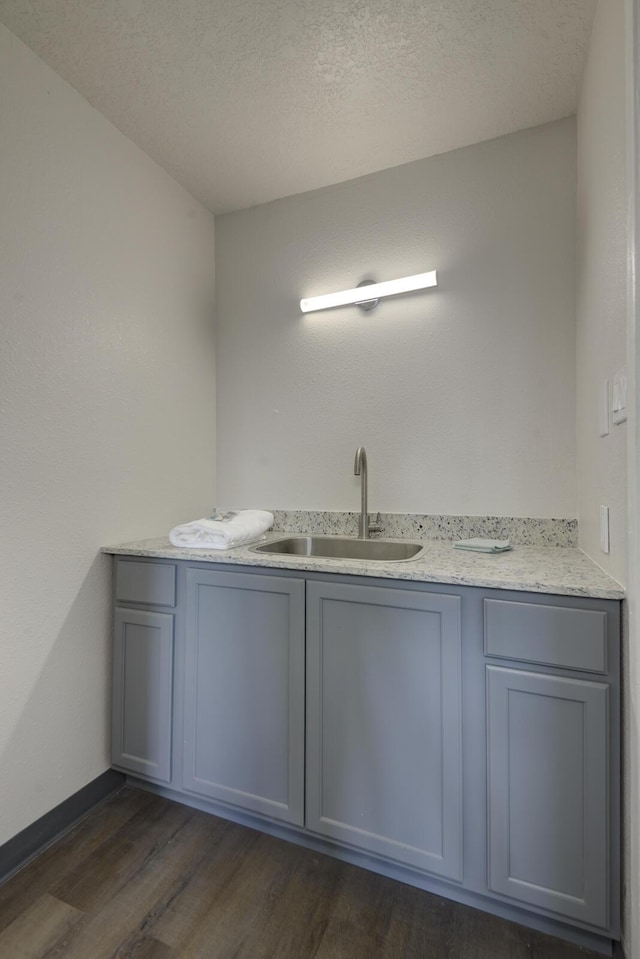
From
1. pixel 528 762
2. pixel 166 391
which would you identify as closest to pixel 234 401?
pixel 166 391

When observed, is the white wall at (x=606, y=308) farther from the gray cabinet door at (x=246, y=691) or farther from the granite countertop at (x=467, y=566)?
the gray cabinet door at (x=246, y=691)

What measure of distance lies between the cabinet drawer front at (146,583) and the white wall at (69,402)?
0.08 metres

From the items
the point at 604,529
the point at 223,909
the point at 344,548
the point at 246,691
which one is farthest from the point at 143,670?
the point at 604,529

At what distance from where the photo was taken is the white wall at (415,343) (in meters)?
1.69

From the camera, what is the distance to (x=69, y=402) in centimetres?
153

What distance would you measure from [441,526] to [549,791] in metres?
0.94

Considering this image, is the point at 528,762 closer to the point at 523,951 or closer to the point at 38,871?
the point at 523,951

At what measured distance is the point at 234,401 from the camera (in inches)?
89.1

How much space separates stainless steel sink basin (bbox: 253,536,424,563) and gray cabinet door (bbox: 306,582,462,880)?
0.47 meters

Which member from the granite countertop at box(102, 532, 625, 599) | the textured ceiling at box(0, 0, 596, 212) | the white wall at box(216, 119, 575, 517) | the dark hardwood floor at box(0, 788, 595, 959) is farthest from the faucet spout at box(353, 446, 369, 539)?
the textured ceiling at box(0, 0, 596, 212)

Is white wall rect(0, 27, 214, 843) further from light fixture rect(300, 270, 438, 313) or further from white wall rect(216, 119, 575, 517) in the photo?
light fixture rect(300, 270, 438, 313)

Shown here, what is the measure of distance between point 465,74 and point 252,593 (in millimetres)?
1876

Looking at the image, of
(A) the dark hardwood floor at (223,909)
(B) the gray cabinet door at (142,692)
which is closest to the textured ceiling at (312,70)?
(B) the gray cabinet door at (142,692)

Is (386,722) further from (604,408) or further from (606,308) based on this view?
(606,308)
